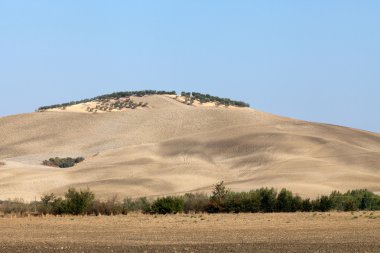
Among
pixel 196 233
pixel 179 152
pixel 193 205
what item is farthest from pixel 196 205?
pixel 179 152

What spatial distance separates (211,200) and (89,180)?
34.0 metres

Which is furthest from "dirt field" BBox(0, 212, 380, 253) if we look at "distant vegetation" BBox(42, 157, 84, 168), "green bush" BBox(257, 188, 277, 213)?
"distant vegetation" BBox(42, 157, 84, 168)

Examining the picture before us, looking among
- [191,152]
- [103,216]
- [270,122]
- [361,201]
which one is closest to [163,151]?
[191,152]

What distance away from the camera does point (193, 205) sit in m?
61.1

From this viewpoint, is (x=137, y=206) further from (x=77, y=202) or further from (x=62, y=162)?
(x=62, y=162)

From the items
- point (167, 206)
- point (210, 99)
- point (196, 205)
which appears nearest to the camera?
point (167, 206)

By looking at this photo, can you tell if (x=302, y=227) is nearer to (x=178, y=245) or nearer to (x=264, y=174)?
(x=178, y=245)

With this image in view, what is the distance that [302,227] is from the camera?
44.5m

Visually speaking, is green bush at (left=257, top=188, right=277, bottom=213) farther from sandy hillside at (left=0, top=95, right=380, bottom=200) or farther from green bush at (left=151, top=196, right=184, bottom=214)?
sandy hillside at (left=0, top=95, right=380, bottom=200)

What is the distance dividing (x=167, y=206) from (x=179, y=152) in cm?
5238

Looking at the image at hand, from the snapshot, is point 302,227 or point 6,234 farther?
point 302,227

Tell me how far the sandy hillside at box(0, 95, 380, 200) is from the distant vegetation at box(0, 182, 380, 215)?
16158 millimetres

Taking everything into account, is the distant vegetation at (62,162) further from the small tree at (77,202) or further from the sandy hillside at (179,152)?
the small tree at (77,202)

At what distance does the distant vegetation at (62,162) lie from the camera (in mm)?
111750
